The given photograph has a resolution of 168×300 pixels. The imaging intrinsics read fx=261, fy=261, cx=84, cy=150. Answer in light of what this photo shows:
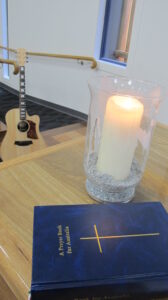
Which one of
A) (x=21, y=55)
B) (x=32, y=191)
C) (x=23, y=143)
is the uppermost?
(x=21, y=55)

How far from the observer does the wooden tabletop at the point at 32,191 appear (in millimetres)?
402

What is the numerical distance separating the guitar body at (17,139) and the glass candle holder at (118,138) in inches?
40.4

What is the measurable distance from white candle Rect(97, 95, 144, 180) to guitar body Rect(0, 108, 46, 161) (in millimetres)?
1080

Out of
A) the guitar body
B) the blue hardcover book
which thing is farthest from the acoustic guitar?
the blue hardcover book

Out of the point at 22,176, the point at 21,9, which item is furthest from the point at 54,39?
the point at 22,176

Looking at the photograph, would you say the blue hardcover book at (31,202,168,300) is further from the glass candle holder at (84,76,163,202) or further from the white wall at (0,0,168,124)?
the white wall at (0,0,168,124)

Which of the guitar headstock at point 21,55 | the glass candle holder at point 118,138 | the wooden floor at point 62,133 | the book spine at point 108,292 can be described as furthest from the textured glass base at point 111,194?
the wooden floor at point 62,133

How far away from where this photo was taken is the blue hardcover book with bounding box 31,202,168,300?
12.7 inches

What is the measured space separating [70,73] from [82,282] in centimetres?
246

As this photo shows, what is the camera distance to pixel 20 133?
5.13 feet

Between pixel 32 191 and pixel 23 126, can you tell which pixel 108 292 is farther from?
pixel 23 126

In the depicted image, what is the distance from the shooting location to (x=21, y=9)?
278 cm

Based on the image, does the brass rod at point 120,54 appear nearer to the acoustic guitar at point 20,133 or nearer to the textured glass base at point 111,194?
the acoustic guitar at point 20,133

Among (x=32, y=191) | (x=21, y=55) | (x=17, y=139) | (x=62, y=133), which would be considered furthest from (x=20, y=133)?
(x=32, y=191)
